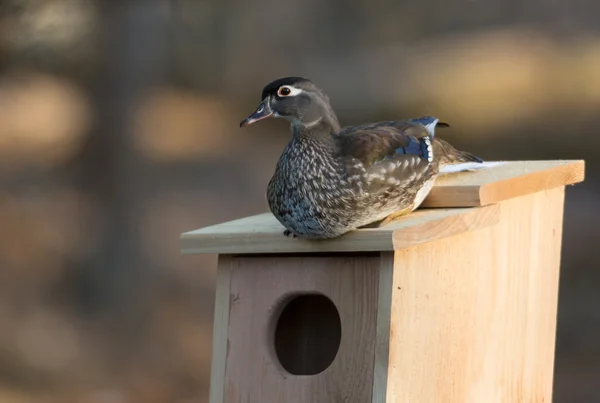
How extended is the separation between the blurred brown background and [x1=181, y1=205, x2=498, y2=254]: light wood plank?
5.75 ft

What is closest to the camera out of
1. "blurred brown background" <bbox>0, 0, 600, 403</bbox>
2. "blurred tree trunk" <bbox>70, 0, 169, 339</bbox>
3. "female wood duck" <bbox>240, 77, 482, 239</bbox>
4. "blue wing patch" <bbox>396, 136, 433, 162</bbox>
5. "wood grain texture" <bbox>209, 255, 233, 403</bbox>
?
"female wood duck" <bbox>240, 77, 482, 239</bbox>

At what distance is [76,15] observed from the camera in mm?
4453

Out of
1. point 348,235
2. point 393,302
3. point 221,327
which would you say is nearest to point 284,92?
point 348,235

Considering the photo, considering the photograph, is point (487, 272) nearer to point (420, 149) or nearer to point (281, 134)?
point (420, 149)

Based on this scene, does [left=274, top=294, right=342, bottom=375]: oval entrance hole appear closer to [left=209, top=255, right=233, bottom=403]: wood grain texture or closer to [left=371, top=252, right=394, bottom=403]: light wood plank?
[left=209, top=255, right=233, bottom=403]: wood grain texture

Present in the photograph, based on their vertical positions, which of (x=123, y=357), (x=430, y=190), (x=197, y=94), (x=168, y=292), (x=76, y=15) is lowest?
(x=123, y=357)

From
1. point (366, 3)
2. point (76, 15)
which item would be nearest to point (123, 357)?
point (76, 15)

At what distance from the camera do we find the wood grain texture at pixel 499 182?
2.17m

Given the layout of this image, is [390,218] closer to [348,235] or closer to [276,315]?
[348,235]

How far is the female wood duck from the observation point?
1987 millimetres

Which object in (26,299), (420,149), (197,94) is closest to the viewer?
(420,149)

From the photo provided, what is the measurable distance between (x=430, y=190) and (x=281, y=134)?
2.11 meters

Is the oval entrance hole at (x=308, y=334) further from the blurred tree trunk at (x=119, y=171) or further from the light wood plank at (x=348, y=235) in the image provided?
the blurred tree trunk at (x=119, y=171)

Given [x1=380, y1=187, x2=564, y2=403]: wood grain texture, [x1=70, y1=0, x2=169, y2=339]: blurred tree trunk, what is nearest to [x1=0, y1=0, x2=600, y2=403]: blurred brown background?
[x1=70, y1=0, x2=169, y2=339]: blurred tree trunk
